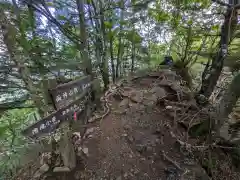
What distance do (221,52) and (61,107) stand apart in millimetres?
3183

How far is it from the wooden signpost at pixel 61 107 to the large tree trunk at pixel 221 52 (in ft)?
8.48

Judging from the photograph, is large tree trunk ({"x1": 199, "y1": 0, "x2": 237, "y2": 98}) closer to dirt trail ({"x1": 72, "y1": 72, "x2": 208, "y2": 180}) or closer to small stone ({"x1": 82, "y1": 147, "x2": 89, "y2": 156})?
dirt trail ({"x1": 72, "y1": 72, "x2": 208, "y2": 180})

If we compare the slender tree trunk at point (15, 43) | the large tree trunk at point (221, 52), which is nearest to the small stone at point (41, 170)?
the slender tree trunk at point (15, 43)

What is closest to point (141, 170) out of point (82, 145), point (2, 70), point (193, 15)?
point (82, 145)

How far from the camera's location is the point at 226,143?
247cm

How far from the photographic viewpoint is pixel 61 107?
1603 millimetres

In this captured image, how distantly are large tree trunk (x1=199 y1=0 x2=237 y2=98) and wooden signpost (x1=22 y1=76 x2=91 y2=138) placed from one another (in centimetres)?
258

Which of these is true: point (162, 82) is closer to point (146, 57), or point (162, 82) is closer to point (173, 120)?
point (173, 120)

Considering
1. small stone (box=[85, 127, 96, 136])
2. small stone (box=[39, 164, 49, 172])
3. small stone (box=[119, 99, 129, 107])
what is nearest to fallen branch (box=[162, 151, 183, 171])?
small stone (box=[85, 127, 96, 136])

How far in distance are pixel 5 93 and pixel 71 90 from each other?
5.93 ft

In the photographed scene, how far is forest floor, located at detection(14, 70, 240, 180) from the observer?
2.04 metres

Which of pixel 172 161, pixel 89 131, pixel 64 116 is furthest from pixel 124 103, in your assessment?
pixel 64 116

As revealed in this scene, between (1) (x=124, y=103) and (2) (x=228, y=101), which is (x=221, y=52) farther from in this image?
(1) (x=124, y=103)

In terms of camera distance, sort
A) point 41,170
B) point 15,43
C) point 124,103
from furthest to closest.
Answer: point 124,103
point 41,170
point 15,43
